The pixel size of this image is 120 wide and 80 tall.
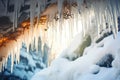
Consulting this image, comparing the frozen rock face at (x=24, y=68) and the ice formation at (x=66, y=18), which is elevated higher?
the ice formation at (x=66, y=18)

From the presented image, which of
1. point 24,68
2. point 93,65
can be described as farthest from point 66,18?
point 24,68

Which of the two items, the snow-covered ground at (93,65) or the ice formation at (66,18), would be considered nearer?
the ice formation at (66,18)

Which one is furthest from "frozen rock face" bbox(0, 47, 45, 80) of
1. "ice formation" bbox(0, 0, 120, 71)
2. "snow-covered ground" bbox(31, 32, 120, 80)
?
"ice formation" bbox(0, 0, 120, 71)

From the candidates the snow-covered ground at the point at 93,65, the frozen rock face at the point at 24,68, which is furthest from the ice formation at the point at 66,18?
the frozen rock face at the point at 24,68

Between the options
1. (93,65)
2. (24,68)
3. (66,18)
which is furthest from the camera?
(24,68)

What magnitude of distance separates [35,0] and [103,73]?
5391mm

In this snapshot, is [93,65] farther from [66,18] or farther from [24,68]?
[24,68]

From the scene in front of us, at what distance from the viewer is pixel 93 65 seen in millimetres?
10586

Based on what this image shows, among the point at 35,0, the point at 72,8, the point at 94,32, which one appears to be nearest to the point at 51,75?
the point at 94,32

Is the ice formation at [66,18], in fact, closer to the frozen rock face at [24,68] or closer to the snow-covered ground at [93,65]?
the snow-covered ground at [93,65]

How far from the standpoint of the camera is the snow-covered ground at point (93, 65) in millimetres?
9684

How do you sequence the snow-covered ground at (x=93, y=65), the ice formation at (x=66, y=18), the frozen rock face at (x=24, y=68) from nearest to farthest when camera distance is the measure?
the ice formation at (x=66, y=18)
the snow-covered ground at (x=93, y=65)
the frozen rock face at (x=24, y=68)

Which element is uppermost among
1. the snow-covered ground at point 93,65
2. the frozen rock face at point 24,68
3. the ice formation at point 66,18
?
the ice formation at point 66,18

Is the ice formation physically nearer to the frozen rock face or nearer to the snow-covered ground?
the snow-covered ground
